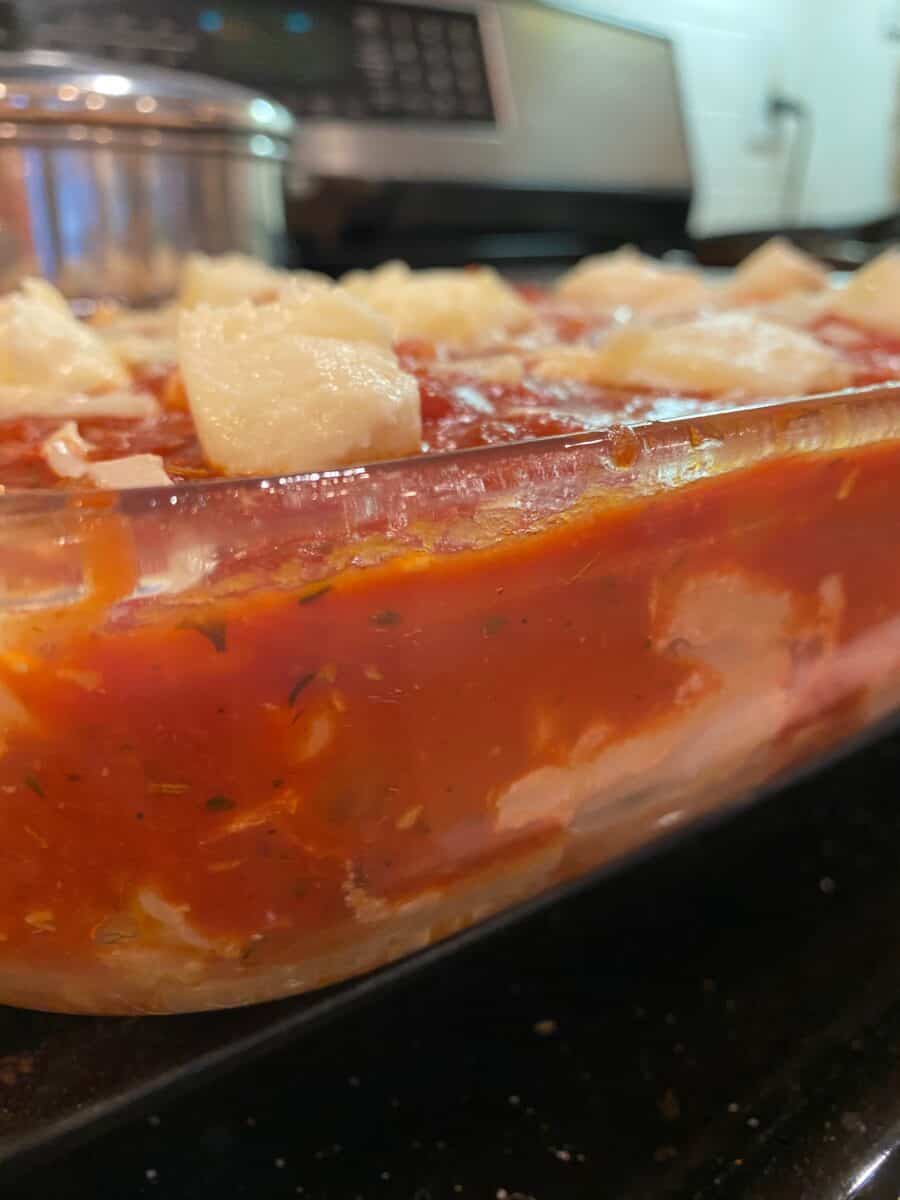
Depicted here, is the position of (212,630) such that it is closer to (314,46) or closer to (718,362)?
(718,362)

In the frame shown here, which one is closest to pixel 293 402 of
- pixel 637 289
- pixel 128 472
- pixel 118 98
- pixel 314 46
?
pixel 128 472

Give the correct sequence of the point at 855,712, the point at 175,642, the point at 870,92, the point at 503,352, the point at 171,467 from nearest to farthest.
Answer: the point at 175,642, the point at 171,467, the point at 855,712, the point at 503,352, the point at 870,92

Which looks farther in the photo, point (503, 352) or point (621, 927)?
point (503, 352)

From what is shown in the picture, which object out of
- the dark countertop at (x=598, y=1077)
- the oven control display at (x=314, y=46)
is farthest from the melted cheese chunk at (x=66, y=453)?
the oven control display at (x=314, y=46)

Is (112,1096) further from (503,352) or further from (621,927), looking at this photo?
(503,352)

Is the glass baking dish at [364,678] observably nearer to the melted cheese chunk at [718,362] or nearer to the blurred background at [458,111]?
the melted cheese chunk at [718,362]

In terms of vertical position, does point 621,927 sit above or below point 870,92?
below

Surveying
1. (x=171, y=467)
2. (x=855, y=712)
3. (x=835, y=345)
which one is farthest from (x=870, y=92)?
(x=171, y=467)
